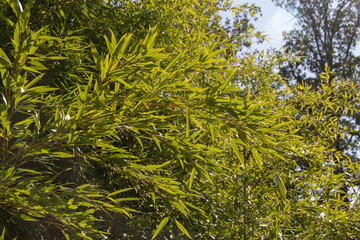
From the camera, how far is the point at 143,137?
5.67 feet

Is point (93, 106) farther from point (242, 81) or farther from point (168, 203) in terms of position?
point (242, 81)

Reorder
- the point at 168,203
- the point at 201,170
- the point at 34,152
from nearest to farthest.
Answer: the point at 34,152 < the point at 201,170 < the point at 168,203

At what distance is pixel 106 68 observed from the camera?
138cm

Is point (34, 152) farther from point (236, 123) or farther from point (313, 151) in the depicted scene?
point (313, 151)

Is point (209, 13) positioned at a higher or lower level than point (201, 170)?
higher

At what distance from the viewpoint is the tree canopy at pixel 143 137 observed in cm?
140

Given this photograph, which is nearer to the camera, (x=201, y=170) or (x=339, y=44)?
(x=201, y=170)

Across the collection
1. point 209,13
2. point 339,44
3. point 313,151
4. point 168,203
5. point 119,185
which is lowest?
point 119,185

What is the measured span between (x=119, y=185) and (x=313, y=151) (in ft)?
4.95

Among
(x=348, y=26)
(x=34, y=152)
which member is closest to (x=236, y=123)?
(x=34, y=152)

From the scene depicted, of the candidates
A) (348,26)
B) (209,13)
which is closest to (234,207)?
(209,13)

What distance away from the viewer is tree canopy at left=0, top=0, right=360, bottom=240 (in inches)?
55.2

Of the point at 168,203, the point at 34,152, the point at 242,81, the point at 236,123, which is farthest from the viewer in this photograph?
the point at 242,81

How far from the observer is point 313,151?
2.81 meters
